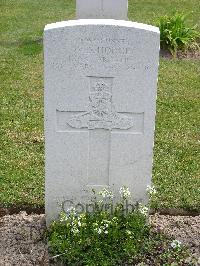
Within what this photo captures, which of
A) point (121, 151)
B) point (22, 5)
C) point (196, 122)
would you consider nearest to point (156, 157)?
point (196, 122)

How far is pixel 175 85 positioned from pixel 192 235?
4515mm

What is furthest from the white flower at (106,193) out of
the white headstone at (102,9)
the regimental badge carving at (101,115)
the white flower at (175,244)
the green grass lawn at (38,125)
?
the white headstone at (102,9)

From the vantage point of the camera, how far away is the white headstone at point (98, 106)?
4.19 meters

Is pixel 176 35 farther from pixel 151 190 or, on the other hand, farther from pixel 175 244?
pixel 175 244

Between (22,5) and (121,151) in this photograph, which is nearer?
(121,151)

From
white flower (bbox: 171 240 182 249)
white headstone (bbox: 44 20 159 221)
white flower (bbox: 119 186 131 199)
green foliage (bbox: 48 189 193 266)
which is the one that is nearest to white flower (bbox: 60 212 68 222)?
green foliage (bbox: 48 189 193 266)

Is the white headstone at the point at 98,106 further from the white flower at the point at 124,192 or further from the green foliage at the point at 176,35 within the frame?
the green foliage at the point at 176,35

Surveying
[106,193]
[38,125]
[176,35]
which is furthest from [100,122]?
[176,35]

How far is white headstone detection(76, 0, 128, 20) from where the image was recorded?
28.9 ft

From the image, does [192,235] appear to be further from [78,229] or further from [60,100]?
[60,100]

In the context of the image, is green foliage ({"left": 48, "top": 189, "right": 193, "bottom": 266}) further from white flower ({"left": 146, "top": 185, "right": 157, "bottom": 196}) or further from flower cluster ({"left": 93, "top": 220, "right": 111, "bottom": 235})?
white flower ({"left": 146, "top": 185, "right": 157, "bottom": 196})

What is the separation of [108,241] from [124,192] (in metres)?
0.43

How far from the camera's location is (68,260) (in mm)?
4422

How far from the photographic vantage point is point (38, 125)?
7.30 meters
